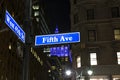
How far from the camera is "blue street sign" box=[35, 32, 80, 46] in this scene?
29.1ft

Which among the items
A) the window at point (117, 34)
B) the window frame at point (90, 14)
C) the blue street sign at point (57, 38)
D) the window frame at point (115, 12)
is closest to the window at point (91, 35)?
the window frame at point (90, 14)

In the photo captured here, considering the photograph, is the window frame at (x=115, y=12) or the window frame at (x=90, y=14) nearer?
the window frame at (x=115, y=12)

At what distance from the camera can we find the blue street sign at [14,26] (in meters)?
7.34

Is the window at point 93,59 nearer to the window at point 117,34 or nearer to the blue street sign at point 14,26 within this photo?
the window at point 117,34

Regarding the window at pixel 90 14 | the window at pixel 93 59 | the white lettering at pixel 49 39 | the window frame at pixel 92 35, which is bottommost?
the window at pixel 93 59

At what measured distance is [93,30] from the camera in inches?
1432

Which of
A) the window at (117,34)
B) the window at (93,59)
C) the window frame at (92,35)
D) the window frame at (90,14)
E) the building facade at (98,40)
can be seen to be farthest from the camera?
the window frame at (90,14)

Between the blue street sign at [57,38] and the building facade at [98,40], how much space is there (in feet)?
81.3

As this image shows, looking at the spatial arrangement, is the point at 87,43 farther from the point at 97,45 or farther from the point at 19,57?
the point at 19,57

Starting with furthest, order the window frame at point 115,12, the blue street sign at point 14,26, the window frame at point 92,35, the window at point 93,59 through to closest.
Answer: the window frame at point 115,12, the window frame at point 92,35, the window at point 93,59, the blue street sign at point 14,26

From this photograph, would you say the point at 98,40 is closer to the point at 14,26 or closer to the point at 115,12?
the point at 115,12

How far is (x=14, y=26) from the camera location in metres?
7.86

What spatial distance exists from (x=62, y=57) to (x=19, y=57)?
115804 millimetres

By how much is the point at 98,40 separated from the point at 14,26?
28.7m
